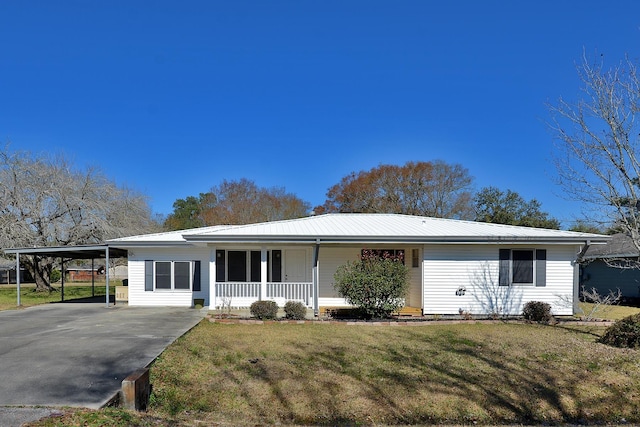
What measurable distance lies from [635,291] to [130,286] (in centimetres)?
2079

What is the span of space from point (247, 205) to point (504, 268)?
3068 cm

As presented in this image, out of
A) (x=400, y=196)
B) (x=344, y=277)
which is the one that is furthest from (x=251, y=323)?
(x=400, y=196)

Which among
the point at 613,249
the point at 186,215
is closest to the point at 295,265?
the point at 613,249

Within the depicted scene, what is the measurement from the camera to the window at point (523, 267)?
13.4 meters

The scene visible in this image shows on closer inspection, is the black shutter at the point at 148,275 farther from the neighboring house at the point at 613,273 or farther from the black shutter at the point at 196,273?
the neighboring house at the point at 613,273

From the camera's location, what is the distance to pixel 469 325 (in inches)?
464

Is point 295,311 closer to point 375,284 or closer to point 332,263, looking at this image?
point 375,284

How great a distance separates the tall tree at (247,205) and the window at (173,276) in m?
24.5

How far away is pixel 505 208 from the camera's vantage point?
3434 cm

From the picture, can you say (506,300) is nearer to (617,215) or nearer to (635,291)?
(617,215)

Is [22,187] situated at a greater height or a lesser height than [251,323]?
greater

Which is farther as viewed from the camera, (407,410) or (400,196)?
(400,196)

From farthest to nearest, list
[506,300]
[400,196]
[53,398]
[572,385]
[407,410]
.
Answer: [400,196], [506,300], [572,385], [407,410], [53,398]

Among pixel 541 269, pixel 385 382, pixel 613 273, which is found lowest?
pixel 613 273
